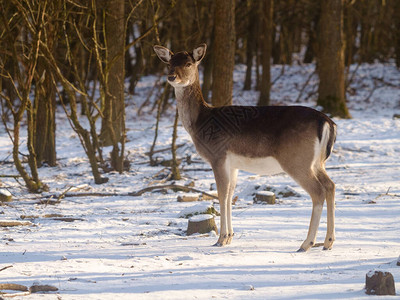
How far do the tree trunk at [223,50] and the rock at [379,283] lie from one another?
8.00 m

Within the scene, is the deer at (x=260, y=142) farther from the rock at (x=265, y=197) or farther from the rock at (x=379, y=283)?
the rock at (x=265, y=197)

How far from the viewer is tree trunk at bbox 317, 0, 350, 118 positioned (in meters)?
17.4

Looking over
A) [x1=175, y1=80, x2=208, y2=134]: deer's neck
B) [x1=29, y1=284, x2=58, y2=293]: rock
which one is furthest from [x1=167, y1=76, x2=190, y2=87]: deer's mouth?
[x1=29, y1=284, x2=58, y2=293]: rock

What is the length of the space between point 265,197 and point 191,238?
8.63ft

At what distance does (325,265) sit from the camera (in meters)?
5.77

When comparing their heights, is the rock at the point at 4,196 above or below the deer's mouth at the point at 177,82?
below

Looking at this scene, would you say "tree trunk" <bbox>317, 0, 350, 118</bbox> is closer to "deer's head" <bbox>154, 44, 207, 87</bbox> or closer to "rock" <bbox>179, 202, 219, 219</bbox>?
"rock" <bbox>179, 202, 219, 219</bbox>

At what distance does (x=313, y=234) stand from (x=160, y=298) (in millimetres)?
2363

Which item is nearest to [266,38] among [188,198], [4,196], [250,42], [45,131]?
[250,42]

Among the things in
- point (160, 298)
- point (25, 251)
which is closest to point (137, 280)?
point (160, 298)

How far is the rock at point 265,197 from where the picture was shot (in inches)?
373

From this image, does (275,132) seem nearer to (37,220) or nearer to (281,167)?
(281,167)

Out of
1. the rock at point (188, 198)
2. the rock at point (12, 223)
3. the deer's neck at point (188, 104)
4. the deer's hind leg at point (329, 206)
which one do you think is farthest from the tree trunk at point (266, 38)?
the deer's hind leg at point (329, 206)

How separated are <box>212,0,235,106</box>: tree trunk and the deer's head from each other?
528 cm
